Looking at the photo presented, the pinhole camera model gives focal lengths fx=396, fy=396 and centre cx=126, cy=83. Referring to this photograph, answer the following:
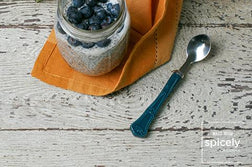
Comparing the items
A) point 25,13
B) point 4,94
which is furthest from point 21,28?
point 4,94

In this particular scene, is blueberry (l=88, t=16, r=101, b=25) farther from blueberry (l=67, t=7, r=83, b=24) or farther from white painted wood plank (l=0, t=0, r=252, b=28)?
white painted wood plank (l=0, t=0, r=252, b=28)

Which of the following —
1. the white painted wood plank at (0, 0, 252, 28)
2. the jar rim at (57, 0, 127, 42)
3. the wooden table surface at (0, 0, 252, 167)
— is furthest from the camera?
the white painted wood plank at (0, 0, 252, 28)

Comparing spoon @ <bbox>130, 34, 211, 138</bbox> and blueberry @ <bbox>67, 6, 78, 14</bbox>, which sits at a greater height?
blueberry @ <bbox>67, 6, 78, 14</bbox>

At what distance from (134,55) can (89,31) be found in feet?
0.67

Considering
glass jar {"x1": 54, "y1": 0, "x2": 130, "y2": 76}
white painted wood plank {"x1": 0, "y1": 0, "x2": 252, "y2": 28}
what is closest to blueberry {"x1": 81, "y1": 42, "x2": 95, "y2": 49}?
glass jar {"x1": 54, "y1": 0, "x2": 130, "y2": 76}

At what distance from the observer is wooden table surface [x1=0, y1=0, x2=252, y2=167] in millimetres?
993

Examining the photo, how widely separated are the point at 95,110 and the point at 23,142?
20cm

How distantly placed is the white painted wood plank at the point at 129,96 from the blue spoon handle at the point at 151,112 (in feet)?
0.08

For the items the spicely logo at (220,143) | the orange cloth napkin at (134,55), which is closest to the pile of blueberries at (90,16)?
→ the orange cloth napkin at (134,55)

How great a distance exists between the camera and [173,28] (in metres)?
1.12

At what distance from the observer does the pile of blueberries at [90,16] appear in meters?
0.91

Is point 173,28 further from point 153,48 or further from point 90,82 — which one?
point 90,82

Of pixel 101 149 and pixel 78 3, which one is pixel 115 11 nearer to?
pixel 78 3

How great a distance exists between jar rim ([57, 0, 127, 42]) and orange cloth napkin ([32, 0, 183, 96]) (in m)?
0.14
